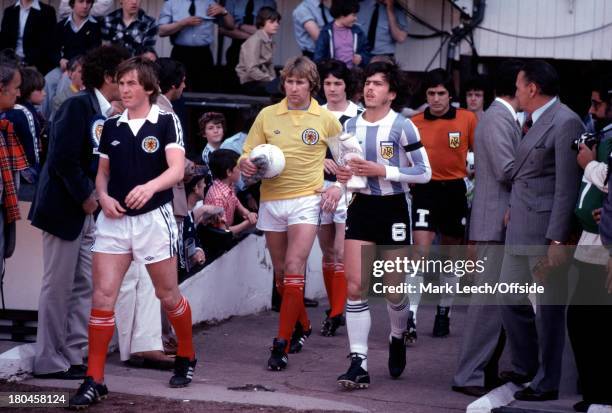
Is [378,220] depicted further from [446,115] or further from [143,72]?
[446,115]

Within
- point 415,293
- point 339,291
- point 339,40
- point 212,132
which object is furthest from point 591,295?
point 339,40

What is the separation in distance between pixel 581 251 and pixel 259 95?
779 cm

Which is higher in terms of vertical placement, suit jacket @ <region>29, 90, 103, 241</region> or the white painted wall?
the white painted wall

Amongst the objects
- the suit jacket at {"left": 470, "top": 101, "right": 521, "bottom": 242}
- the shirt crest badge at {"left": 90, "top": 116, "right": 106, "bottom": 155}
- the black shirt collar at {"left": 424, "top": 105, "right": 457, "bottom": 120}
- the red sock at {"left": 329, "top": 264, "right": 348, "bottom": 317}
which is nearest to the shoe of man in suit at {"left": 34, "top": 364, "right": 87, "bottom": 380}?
the shirt crest badge at {"left": 90, "top": 116, "right": 106, "bottom": 155}

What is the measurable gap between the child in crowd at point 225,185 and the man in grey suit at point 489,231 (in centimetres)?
337

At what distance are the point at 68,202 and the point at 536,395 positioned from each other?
3360 mm

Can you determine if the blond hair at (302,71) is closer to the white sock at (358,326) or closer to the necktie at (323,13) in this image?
the white sock at (358,326)

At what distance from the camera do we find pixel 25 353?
322 inches

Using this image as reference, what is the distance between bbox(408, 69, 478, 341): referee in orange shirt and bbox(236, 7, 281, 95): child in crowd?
354 centimetres

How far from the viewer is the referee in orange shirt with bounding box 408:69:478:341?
34.9 ft

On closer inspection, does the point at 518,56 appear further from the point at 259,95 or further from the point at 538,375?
the point at 538,375

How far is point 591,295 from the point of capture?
23.1ft

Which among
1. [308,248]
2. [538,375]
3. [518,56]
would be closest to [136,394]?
[308,248]

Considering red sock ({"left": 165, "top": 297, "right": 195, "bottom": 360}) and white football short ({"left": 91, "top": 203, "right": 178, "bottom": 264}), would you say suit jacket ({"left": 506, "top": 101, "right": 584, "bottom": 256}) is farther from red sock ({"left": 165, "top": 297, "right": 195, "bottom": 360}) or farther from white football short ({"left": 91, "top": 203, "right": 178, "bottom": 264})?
white football short ({"left": 91, "top": 203, "right": 178, "bottom": 264})
